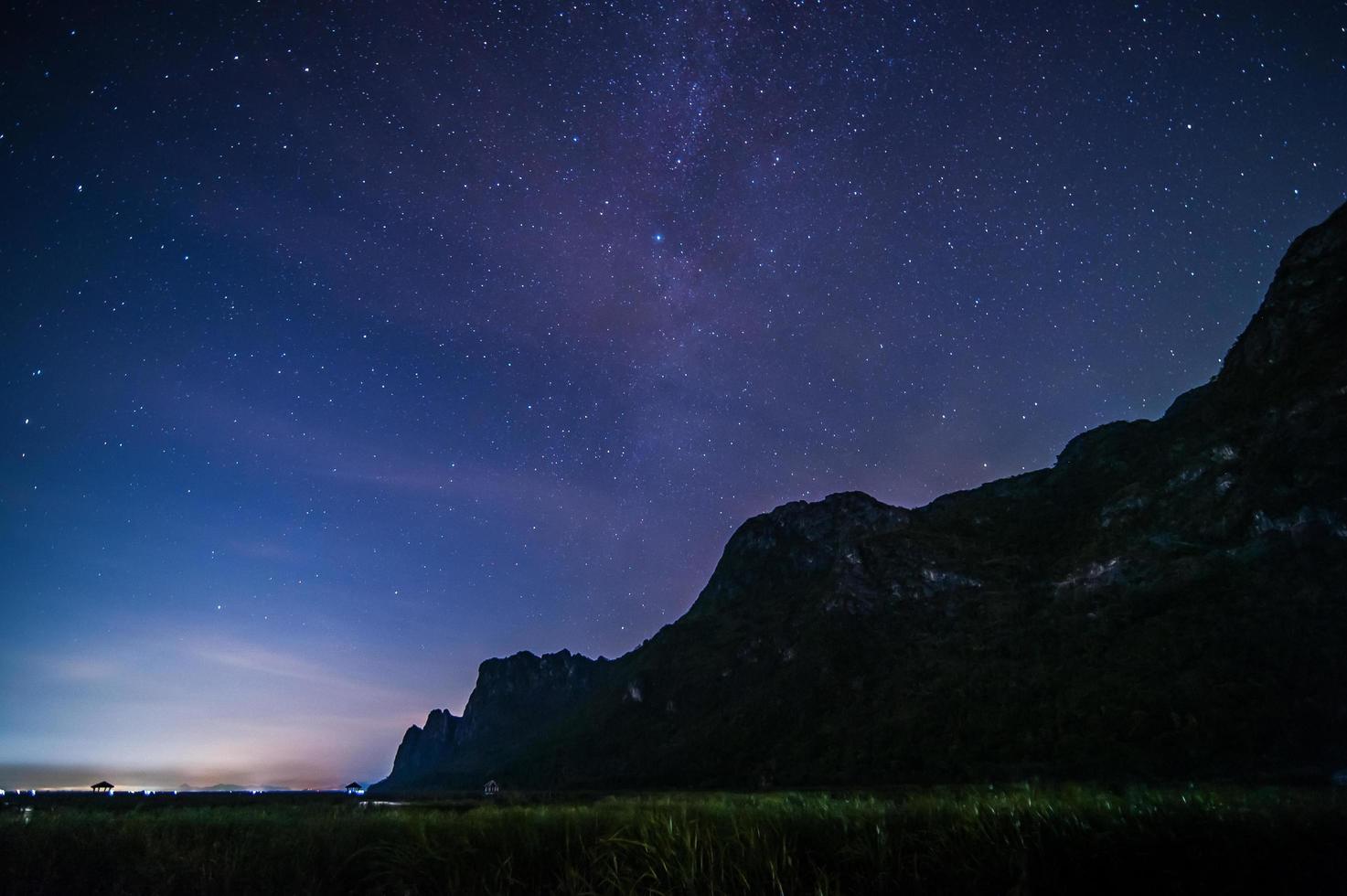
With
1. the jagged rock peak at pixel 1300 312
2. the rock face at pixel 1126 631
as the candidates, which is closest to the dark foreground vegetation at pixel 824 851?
the rock face at pixel 1126 631

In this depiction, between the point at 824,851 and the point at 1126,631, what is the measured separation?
140849 mm

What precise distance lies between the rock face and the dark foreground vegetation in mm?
87459

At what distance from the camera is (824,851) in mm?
6926

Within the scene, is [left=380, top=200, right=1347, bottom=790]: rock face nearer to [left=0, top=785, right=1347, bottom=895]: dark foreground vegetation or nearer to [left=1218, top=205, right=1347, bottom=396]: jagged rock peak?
[left=1218, top=205, right=1347, bottom=396]: jagged rock peak

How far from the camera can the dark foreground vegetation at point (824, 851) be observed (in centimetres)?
615

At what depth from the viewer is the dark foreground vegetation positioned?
20.2 ft

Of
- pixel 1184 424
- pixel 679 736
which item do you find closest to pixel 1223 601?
pixel 1184 424

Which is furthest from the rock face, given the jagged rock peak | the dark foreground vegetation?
the dark foreground vegetation

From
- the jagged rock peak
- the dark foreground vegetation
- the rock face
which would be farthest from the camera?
the jagged rock peak

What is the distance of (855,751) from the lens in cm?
13675

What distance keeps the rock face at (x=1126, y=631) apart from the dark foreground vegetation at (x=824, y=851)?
3443 inches

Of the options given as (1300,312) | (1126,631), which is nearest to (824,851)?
(1126,631)

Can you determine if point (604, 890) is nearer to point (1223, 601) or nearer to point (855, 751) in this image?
point (1223, 601)

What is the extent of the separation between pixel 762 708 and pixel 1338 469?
424 ft
